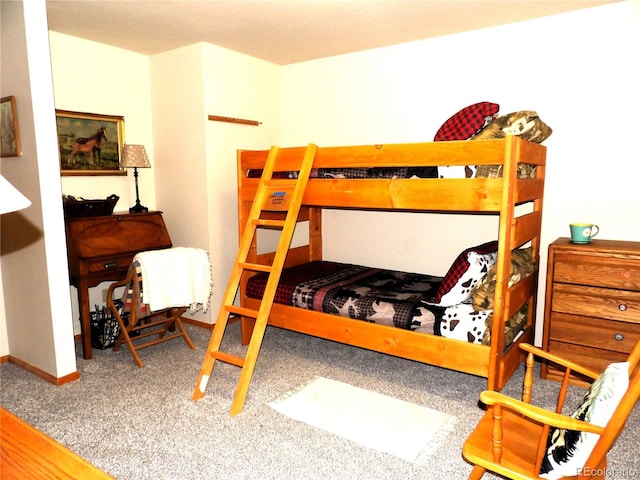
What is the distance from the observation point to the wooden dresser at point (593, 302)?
2.67 meters

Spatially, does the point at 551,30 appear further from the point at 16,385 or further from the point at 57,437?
the point at 16,385

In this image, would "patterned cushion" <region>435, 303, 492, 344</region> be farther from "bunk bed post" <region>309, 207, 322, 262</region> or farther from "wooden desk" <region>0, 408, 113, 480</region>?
"wooden desk" <region>0, 408, 113, 480</region>

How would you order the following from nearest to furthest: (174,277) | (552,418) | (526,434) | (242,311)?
(552,418) < (526,434) < (242,311) < (174,277)

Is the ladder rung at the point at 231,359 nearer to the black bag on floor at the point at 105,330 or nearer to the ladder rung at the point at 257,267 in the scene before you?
the ladder rung at the point at 257,267

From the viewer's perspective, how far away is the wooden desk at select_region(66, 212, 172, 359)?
328cm

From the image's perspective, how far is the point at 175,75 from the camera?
3.97 m

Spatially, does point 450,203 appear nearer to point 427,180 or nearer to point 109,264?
point 427,180

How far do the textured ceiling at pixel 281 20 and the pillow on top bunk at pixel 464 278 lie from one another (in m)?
1.63

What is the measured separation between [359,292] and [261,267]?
698 mm

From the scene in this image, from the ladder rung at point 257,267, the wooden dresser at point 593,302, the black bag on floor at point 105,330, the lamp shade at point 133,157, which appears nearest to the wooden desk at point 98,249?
the black bag on floor at point 105,330

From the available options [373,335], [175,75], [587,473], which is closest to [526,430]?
[587,473]

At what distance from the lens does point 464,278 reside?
2689 millimetres

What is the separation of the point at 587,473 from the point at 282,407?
1.69 m

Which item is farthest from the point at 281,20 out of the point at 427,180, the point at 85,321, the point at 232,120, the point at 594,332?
the point at 594,332
